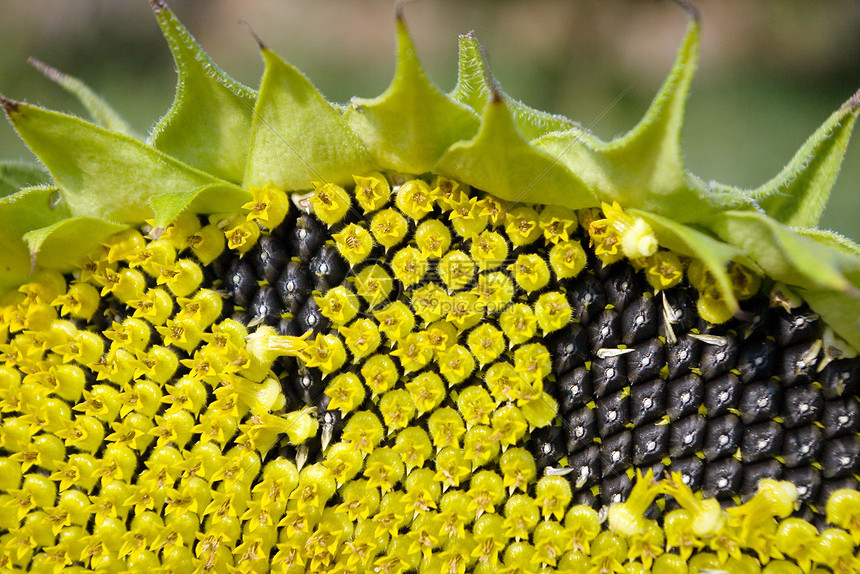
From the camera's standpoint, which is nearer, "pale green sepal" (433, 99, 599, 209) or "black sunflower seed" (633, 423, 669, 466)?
"pale green sepal" (433, 99, 599, 209)

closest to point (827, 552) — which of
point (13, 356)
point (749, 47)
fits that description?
point (13, 356)

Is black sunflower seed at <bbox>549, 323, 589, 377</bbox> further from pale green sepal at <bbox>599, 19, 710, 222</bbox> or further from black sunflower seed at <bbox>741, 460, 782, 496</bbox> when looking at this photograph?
black sunflower seed at <bbox>741, 460, 782, 496</bbox>

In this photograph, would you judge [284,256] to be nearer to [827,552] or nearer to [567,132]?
[567,132]

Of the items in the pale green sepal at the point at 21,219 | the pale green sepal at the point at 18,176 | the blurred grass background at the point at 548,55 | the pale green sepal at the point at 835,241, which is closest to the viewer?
the pale green sepal at the point at 835,241

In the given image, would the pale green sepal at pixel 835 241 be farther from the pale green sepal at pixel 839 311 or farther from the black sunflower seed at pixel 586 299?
the black sunflower seed at pixel 586 299

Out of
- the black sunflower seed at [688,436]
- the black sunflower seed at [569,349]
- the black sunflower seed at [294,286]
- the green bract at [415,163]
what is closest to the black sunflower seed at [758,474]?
the black sunflower seed at [688,436]

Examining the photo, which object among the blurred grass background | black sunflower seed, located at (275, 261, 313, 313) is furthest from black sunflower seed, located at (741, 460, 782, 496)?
the blurred grass background
